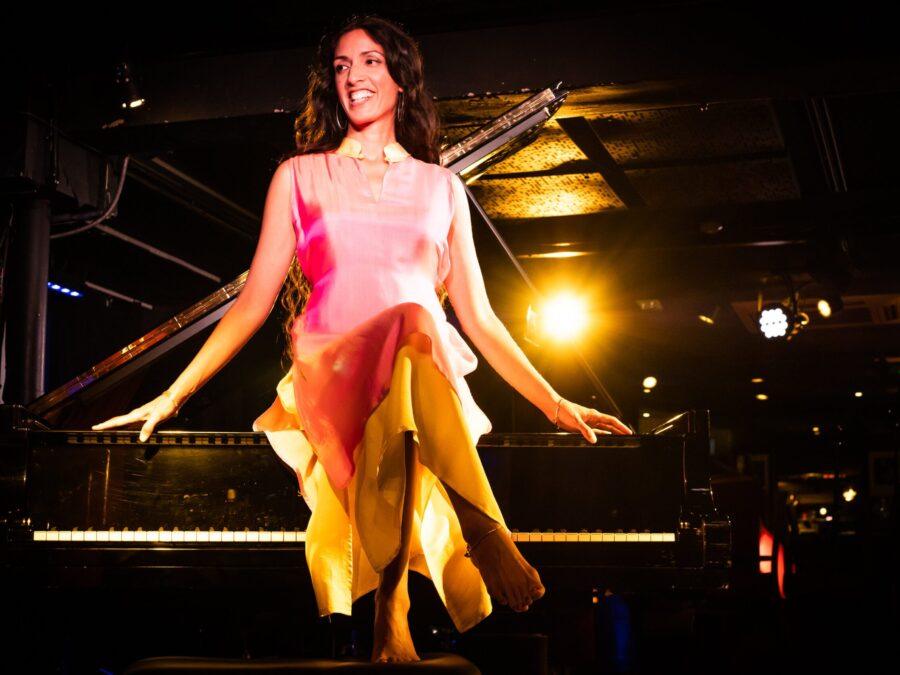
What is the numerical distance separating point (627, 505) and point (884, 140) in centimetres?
442

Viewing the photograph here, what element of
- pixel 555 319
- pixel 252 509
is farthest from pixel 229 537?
pixel 555 319

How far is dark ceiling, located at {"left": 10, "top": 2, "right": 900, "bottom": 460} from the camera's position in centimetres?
418

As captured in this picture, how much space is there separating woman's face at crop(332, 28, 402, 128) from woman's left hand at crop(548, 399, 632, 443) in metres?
0.72

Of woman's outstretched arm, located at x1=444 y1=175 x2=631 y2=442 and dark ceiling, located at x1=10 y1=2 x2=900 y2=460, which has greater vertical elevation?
dark ceiling, located at x1=10 y1=2 x2=900 y2=460

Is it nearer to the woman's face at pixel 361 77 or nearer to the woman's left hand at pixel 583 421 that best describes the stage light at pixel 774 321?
the woman's left hand at pixel 583 421

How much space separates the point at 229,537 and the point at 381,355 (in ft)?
4.02

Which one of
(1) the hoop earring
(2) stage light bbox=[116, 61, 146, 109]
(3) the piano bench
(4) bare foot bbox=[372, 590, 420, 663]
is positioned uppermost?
(2) stage light bbox=[116, 61, 146, 109]

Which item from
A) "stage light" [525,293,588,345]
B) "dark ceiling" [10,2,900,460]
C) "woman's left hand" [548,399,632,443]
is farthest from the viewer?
"stage light" [525,293,588,345]

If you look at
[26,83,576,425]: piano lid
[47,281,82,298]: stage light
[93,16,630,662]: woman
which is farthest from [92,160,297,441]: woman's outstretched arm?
[47,281,82,298]: stage light

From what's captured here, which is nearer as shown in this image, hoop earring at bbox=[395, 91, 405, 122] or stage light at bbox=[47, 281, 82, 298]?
hoop earring at bbox=[395, 91, 405, 122]

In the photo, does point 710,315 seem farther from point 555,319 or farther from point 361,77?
point 361,77

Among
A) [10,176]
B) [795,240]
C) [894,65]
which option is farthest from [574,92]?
[795,240]

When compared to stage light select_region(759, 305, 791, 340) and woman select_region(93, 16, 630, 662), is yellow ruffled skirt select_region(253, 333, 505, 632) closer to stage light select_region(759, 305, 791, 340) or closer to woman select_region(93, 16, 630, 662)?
woman select_region(93, 16, 630, 662)

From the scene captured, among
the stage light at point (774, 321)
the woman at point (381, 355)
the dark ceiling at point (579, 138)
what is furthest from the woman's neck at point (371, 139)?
the stage light at point (774, 321)
